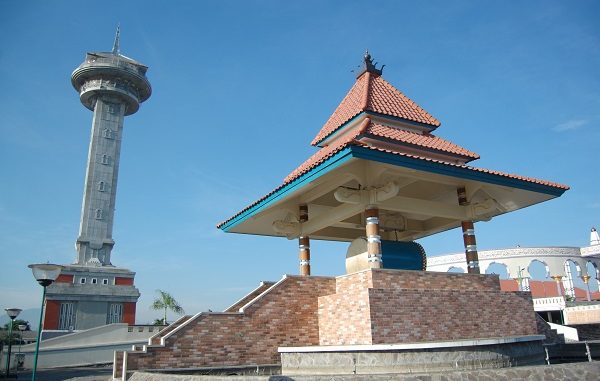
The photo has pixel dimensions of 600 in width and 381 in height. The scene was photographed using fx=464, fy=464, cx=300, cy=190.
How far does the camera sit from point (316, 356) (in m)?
11.0

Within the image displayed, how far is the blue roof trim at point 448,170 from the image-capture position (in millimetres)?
10641

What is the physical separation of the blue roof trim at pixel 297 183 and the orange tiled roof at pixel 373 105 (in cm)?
325

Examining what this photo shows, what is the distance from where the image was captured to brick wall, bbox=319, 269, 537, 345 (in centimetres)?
1050

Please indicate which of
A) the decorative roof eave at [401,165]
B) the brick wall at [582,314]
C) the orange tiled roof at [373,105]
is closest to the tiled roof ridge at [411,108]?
the orange tiled roof at [373,105]

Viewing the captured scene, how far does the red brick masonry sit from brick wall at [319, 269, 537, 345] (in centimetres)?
2

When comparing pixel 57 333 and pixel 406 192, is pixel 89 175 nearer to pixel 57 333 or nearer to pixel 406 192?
pixel 57 333

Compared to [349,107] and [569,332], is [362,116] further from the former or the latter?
[569,332]

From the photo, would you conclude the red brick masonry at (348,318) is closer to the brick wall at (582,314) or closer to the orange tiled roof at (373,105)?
the orange tiled roof at (373,105)

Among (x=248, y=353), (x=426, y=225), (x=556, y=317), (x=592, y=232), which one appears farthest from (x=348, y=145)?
(x=592, y=232)

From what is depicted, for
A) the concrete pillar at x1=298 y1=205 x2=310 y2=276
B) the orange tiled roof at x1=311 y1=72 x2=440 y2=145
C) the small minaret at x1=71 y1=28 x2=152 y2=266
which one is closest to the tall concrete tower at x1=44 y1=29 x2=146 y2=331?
the small minaret at x1=71 y1=28 x2=152 y2=266

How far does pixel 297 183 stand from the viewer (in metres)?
12.3

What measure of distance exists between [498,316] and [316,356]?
16.3ft

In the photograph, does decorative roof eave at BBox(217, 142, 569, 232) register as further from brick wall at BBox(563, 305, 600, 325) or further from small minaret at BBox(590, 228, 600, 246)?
small minaret at BBox(590, 228, 600, 246)

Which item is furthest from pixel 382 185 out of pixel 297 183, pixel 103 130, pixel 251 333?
pixel 103 130
